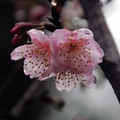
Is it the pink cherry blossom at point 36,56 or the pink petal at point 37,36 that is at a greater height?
the pink petal at point 37,36

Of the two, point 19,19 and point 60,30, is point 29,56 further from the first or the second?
point 19,19

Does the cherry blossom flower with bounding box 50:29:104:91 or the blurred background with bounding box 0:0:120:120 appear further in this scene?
the blurred background with bounding box 0:0:120:120

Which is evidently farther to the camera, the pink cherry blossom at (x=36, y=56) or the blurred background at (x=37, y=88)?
the blurred background at (x=37, y=88)

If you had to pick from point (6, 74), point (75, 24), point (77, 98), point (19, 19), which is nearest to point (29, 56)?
point (75, 24)

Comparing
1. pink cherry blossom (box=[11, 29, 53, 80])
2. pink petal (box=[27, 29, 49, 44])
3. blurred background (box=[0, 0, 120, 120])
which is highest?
pink petal (box=[27, 29, 49, 44])

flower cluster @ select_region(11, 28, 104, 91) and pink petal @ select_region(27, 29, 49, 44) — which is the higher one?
pink petal @ select_region(27, 29, 49, 44)

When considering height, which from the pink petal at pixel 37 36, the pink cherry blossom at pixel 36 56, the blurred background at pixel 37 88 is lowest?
A: the blurred background at pixel 37 88
